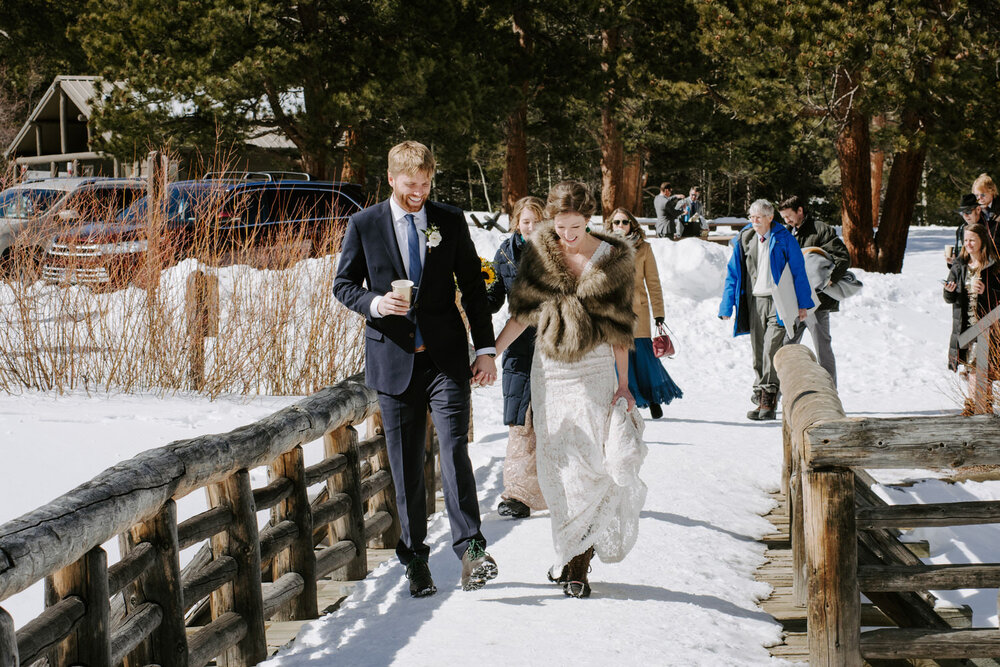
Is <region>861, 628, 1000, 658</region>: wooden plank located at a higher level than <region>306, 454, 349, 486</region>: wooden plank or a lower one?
lower

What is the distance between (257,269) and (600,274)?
244 inches

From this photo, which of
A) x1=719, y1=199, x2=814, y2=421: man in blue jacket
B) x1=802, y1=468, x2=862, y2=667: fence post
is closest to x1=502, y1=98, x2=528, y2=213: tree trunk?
x1=719, y1=199, x2=814, y2=421: man in blue jacket

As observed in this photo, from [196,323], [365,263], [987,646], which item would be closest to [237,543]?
[365,263]

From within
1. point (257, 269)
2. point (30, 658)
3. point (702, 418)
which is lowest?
point (702, 418)

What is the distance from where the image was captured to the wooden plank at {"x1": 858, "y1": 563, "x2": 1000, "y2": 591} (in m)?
4.45

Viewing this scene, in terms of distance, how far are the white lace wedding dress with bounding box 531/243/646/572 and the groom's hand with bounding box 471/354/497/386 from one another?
0.80 feet

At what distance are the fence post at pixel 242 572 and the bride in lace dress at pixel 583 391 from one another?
128 centimetres

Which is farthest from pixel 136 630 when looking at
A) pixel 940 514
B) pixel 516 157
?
pixel 516 157

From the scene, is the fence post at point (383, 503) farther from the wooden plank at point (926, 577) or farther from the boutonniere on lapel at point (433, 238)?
the wooden plank at point (926, 577)

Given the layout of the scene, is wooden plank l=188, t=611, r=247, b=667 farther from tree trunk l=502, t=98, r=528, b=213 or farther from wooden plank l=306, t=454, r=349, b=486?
tree trunk l=502, t=98, r=528, b=213

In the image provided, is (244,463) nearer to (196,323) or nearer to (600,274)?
(600,274)

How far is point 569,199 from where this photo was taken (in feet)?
16.0

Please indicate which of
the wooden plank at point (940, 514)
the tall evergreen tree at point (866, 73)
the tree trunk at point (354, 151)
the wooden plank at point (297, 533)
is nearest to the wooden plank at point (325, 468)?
the wooden plank at point (297, 533)

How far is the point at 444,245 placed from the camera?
195 inches
